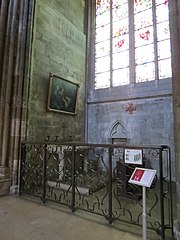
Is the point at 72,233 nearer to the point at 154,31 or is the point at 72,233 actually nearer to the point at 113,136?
the point at 113,136

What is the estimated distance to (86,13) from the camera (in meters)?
6.63

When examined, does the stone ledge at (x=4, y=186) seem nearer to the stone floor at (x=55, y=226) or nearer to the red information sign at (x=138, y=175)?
the stone floor at (x=55, y=226)

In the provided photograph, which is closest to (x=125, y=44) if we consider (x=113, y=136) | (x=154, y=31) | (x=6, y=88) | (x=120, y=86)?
(x=154, y=31)

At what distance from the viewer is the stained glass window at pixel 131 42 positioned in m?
5.19

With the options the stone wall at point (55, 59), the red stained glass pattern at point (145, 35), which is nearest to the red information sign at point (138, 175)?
the stone wall at point (55, 59)

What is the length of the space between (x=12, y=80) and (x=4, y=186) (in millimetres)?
2082

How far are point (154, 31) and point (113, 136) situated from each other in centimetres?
347

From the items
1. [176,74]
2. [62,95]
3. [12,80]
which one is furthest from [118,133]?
[176,74]

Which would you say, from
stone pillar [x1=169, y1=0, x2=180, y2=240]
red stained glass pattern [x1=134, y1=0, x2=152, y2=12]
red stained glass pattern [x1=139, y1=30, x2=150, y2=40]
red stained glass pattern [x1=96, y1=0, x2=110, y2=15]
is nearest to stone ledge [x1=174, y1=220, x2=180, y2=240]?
stone pillar [x1=169, y1=0, x2=180, y2=240]

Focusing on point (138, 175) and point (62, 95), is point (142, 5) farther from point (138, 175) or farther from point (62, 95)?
point (138, 175)

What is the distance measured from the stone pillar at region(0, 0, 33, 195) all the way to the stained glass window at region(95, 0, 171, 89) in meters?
2.99

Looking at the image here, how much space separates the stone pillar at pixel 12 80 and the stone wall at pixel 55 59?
1.26 ft

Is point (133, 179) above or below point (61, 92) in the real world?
below

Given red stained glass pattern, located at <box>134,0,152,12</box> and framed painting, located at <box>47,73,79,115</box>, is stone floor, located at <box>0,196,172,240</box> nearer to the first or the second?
framed painting, located at <box>47,73,79,115</box>
